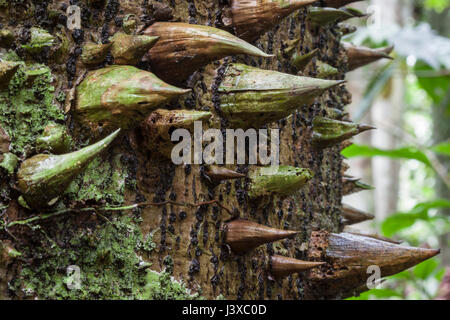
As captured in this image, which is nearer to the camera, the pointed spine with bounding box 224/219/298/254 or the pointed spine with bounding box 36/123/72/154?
the pointed spine with bounding box 36/123/72/154

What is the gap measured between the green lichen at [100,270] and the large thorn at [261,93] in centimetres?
28

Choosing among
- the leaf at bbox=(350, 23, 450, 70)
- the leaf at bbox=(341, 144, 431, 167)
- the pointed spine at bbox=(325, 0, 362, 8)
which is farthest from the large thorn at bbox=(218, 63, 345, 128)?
the leaf at bbox=(350, 23, 450, 70)

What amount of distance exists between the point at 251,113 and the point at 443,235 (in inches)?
187

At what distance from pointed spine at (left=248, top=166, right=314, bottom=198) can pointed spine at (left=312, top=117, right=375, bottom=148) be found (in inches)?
8.3

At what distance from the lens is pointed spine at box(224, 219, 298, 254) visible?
79cm

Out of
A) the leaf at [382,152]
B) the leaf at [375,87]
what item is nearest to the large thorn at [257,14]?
the leaf at [382,152]

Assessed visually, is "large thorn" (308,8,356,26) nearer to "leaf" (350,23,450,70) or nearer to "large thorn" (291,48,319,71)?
"large thorn" (291,48,319,71)

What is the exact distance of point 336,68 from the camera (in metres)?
1.23

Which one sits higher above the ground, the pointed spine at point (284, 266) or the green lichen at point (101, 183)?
the green lichen at point (101, 183)

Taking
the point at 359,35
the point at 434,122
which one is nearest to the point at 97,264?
the point at 359,35

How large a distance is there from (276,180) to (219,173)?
0.43ft

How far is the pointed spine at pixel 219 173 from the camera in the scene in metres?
0.80

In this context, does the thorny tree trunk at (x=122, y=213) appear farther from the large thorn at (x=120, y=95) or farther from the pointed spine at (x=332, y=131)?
the pointed spine at (x=332, y=131)
